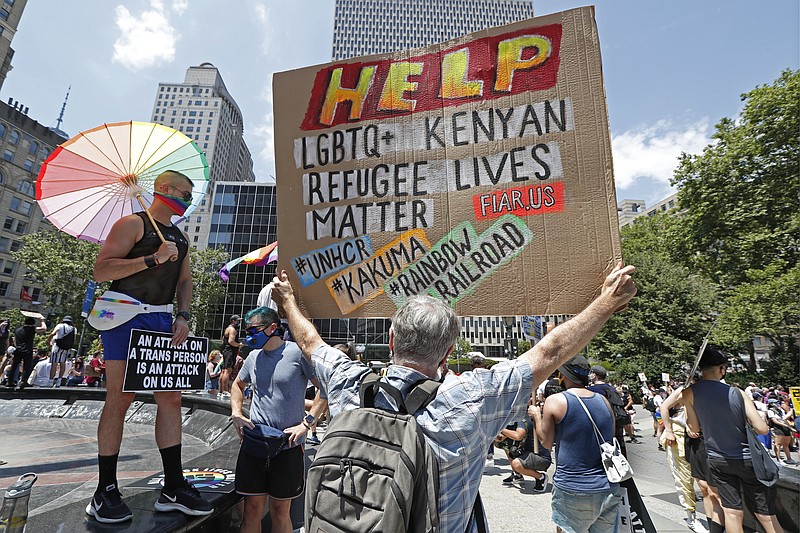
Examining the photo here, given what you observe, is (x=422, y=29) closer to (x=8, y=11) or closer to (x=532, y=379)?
(x=8, y=11)

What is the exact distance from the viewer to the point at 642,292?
26438 mm

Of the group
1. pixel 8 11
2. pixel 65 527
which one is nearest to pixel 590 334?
pixel 65 527

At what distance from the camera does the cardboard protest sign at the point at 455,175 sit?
2084 mm

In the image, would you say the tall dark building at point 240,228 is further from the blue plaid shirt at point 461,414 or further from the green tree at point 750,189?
the blue plaid shirt at point 461,414

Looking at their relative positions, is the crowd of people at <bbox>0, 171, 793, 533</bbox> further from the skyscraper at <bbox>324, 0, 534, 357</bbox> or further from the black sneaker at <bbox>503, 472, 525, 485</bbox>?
the skyscraper at <bbox>324, 0, 534, 357</bbox>

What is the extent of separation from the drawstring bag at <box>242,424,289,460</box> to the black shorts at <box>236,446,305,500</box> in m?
0.04

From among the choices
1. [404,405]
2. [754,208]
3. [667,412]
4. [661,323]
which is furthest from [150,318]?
[661,323]

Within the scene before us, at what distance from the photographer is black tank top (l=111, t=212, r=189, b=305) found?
2.48 m

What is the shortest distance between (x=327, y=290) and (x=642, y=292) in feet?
95.3

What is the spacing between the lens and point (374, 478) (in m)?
1.11

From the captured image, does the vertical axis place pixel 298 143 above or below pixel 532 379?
above

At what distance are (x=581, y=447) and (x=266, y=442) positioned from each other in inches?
91.5

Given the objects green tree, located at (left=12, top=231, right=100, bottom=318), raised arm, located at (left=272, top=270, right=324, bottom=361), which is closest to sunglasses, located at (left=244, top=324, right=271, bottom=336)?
raised arm, located at (left=272, top=270, right=324, bottom=361)

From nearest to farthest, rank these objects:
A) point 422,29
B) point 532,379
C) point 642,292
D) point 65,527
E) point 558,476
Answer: point 532,379
point 65,527
point 558,476
point 642,292
point 422,29
